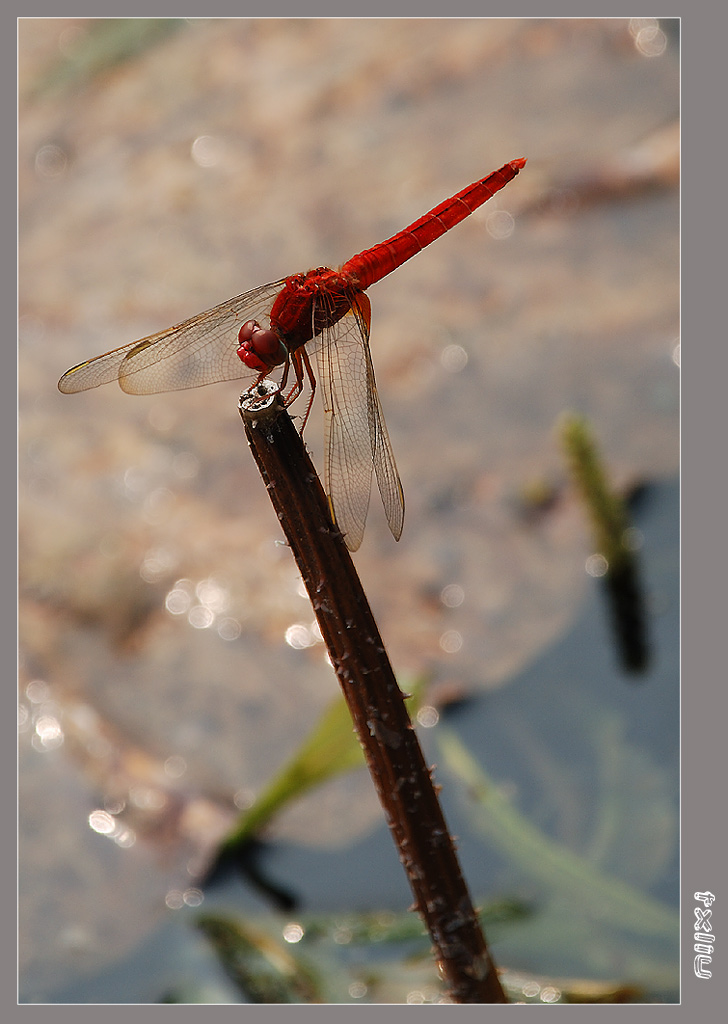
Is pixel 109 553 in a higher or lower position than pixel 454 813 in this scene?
higher

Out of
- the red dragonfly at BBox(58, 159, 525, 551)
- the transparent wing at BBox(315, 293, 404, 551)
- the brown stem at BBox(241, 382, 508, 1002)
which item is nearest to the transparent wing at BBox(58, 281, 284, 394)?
the red dragonfly at BBox(58, 159, 525, 551)

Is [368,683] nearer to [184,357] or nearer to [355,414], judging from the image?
[355,414]

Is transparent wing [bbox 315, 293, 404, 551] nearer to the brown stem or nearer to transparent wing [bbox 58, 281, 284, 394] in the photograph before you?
transparent wing [bbox 58, 281, 284, 394]

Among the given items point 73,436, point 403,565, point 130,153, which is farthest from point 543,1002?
point 130,153

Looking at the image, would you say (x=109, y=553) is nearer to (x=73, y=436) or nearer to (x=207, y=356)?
(x=73, y=436)

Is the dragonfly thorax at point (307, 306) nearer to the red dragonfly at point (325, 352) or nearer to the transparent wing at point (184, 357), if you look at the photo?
the red dragonfly at point (325, 352)

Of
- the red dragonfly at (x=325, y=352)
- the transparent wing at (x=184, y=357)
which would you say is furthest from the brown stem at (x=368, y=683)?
the transparent wing at (x=184, y=357)

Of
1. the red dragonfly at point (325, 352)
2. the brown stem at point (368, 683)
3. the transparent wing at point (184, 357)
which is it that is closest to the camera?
the brown stem at point (368, 683)
